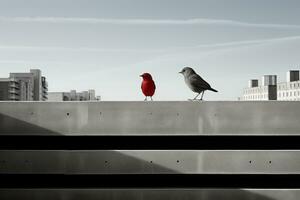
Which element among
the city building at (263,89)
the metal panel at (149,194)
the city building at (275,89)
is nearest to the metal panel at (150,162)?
the metal panel at (149,194)

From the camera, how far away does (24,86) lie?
11019 cm

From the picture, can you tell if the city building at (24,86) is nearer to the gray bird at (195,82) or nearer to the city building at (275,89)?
the city building at (275,89)

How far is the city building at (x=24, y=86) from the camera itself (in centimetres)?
10134

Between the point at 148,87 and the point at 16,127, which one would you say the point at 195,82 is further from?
the point at 16,127

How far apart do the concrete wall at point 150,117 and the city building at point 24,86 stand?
9679 cm

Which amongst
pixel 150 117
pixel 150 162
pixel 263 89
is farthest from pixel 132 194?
pixel 263 89

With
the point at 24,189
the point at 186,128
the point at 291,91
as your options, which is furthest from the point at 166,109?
the point at 291,91

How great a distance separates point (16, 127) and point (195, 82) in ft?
8.20

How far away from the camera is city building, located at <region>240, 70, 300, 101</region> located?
92688mm

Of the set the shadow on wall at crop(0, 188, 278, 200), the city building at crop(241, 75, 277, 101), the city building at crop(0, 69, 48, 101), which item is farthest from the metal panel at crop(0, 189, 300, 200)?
the city building at crop(0, 69, 48, 101)

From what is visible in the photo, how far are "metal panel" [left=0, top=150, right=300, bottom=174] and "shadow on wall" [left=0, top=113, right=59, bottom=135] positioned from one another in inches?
10.0

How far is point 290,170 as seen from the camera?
4.99 metres

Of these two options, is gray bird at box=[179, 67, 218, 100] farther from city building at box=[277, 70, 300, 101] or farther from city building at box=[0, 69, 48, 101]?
city building at box=[0, 69, 48, 101]

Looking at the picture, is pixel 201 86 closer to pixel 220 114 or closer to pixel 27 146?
pixel 220 114
